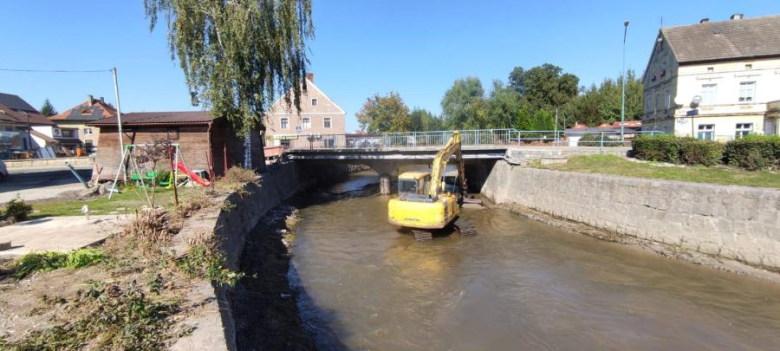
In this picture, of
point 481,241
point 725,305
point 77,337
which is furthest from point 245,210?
point 725,305

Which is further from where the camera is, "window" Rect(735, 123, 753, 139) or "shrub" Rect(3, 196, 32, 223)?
"window" Rect(735, 123, 753, 139)

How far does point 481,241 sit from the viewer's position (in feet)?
50.8

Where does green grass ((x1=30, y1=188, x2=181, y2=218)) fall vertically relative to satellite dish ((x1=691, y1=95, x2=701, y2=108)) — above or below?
below

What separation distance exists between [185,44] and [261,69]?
3514mm

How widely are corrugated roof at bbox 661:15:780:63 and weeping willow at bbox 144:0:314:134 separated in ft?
86.1

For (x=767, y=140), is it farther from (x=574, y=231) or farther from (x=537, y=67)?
(x=537, y=67)

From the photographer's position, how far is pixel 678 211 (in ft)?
43.4

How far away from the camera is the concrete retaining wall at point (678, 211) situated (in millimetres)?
11206

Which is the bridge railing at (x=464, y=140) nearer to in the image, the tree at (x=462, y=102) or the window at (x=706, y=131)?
the window at (x=706, y=131)

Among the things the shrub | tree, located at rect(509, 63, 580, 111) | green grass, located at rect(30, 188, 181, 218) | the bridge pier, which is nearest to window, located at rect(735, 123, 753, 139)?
the bridge pier

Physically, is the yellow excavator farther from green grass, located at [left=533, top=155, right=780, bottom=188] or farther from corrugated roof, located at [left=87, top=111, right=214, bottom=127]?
corrugated roof, located at [left=87, top=111, right=214, bottom=127]

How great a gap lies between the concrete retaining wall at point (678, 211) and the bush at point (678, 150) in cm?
414

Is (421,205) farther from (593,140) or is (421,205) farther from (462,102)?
(462,102)

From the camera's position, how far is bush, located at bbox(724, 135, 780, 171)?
14414 mm
